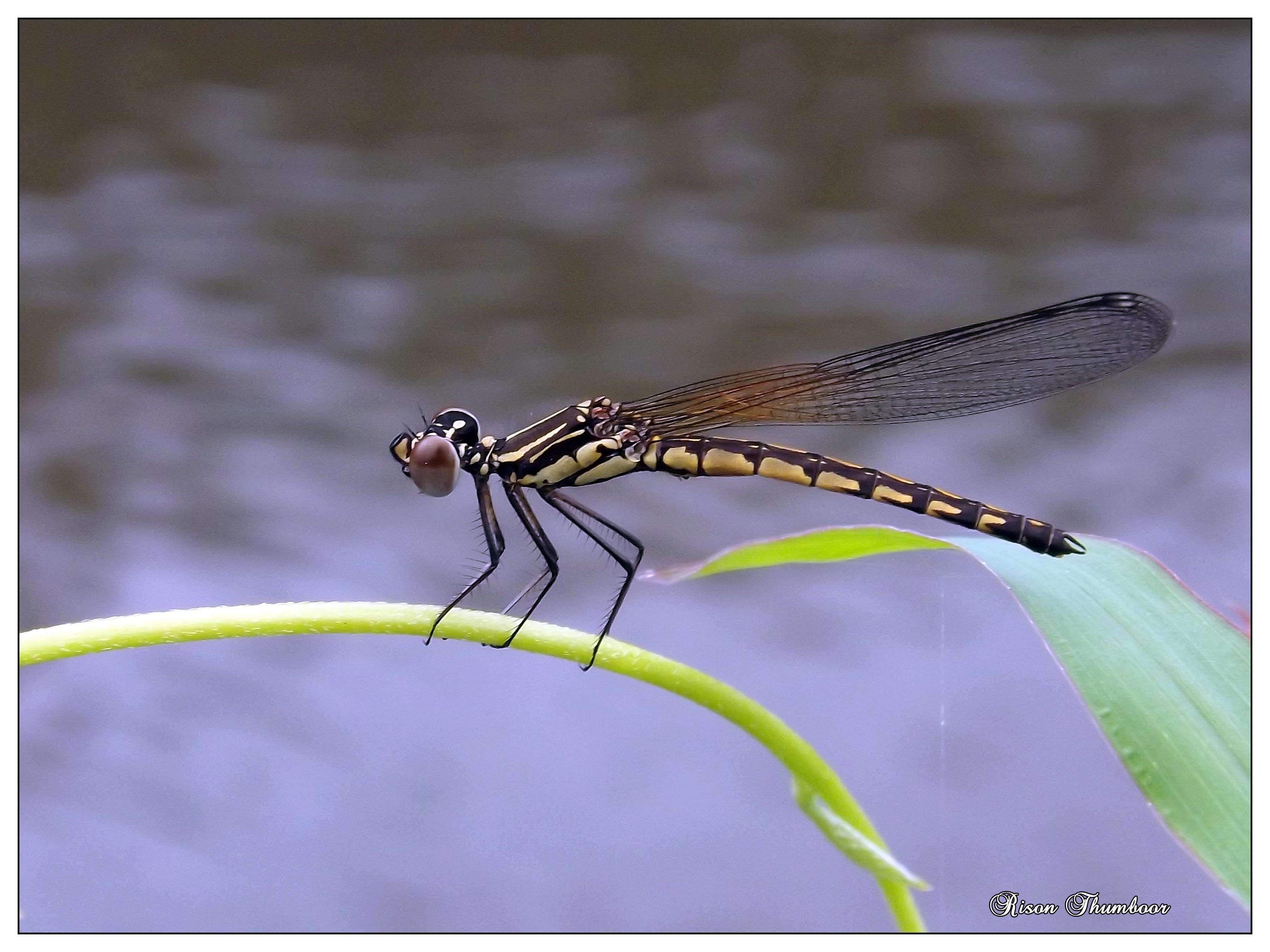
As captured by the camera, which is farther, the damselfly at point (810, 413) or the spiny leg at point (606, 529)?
the damselfly at point (810, 413)

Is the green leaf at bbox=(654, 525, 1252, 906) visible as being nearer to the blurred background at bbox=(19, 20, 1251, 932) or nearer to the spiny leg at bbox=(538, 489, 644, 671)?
the spiny leg at bbox=(538, 489, 644, 671)

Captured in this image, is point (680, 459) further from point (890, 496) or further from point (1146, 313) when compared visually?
point (1146, 313)

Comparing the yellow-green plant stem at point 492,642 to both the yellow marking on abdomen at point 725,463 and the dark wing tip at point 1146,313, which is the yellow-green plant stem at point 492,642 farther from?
the dark wing tip at point 1146,313

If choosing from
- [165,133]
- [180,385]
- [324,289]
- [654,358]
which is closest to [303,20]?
[165,133]

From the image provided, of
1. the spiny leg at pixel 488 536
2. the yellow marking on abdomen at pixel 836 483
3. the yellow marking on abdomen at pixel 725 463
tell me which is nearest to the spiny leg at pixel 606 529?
the spiny leg at pixel 488 536

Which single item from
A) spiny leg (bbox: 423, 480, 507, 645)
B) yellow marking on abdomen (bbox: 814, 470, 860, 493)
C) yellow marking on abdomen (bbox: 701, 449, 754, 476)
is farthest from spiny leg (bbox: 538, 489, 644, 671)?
yellow marking on abdomen (bbox: 814, 470, 860, 493)

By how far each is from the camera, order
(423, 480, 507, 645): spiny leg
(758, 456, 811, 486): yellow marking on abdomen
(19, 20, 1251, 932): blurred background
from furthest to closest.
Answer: (19, 20, 1251, 932): blurred background → (758, 456, 811, 486): yellow marking on abdomen → (423, 480, 507, 645): spiny leg

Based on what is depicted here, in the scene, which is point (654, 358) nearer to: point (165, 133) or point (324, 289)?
point (324, 289)
